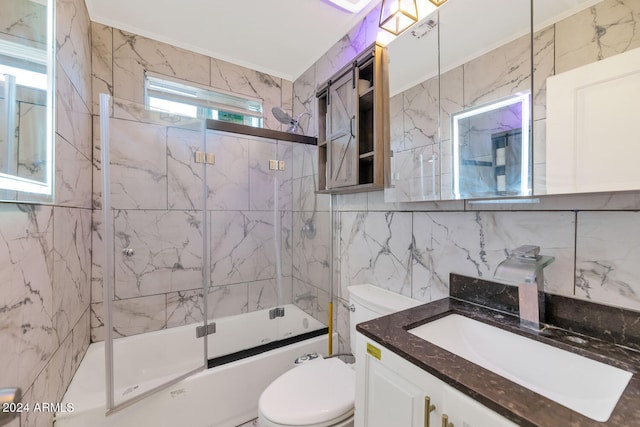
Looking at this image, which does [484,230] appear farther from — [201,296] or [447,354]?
[201,296]

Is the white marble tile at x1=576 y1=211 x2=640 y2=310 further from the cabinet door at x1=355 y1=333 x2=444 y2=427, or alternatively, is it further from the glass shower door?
the glass shower door

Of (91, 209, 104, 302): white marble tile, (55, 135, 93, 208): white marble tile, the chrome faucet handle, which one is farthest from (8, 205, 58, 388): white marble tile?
the chrome faucet handle

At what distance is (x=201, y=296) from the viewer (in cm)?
212

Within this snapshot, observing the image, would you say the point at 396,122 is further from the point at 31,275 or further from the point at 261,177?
the point at 31,275

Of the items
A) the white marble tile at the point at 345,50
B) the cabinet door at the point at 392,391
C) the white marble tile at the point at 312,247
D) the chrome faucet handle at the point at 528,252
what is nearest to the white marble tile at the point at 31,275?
the cabinet door at the point at 392,391

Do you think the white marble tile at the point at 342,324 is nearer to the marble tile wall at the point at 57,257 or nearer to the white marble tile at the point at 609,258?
the white marble tile at the point at 609,258

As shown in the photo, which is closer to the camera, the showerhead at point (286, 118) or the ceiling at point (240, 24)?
the ceiling at point (240, 24)

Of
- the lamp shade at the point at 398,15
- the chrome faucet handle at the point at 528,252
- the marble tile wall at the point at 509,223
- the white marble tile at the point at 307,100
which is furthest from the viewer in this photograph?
the white marble tile at the point at 307,100

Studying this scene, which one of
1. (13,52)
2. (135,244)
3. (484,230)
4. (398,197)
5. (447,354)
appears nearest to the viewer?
(447,354)

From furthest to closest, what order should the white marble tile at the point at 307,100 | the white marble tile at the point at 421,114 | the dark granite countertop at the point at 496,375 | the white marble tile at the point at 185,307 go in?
the white marble tile at the point at 307,100 < the white marble tile at the point at 185,307 < the white marble tile at the point at 421,114 < the dark granite countertop at the point at 496,375

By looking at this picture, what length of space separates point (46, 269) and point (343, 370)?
4.88 ft

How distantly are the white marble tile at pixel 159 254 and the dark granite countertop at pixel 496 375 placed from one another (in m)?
1.63

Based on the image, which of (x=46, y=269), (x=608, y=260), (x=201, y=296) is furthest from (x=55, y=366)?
(x=608, y=260)

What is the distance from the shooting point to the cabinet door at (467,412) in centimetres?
56
